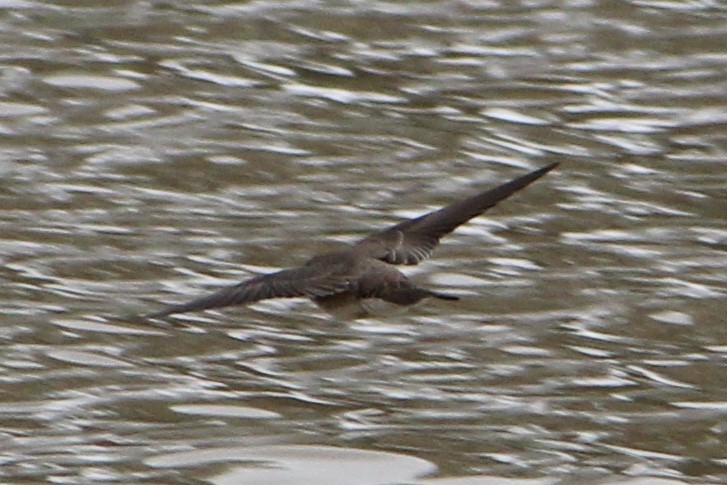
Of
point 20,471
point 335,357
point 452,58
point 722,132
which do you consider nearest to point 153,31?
point 452,58

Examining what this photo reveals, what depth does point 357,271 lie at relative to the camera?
20.5 ft

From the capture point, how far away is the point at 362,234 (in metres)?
8.88

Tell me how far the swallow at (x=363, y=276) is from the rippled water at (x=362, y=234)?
1.99ft

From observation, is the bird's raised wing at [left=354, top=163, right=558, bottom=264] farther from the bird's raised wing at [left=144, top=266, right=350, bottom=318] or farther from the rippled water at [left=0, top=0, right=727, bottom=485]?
the rippled water at [left=0, top=0, right=727, bottom=485]

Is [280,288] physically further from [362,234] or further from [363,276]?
[362,234]

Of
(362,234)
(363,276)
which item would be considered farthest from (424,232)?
(362,234)

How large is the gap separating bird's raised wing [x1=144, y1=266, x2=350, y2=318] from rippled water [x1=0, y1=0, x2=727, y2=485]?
0.69 m

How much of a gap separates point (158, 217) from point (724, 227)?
7.68 ft

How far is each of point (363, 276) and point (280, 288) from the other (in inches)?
13.6

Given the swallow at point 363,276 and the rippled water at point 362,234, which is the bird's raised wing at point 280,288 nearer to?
the swallow at point 363,276

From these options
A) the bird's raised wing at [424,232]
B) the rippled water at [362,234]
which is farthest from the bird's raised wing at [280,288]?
the rippled water at [362,234]

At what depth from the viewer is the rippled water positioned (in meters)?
6.90

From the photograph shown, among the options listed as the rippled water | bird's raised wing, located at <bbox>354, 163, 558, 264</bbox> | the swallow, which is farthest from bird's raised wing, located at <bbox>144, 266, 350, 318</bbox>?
the rippled water

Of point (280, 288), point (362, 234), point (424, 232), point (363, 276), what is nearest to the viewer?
point (280, 288)
